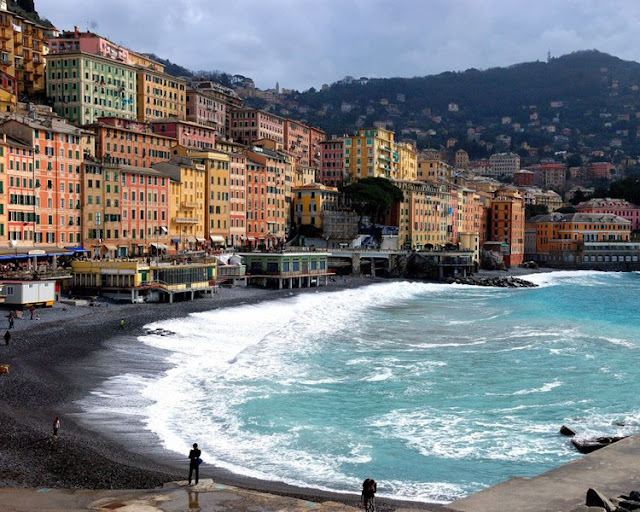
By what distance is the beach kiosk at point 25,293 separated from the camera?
5406cm

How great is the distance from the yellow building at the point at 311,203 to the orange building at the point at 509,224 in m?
46.3

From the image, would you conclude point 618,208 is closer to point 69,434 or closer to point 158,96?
point 158,96

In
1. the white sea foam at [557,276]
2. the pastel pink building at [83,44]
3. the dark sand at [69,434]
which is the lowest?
the dark sand at [69,434]

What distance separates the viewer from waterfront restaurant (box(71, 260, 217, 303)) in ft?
214

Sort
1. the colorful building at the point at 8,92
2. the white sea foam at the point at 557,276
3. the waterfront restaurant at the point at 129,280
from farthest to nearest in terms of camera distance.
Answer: the white sea foam at the point at 557,276 < the colorful building at the point at 8,92 < the waterfront restaurant at the point at 129,280

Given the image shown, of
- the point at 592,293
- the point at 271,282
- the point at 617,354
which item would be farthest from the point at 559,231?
the point at 617,354

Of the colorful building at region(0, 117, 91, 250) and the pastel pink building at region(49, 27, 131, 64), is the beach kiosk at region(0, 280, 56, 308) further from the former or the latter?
the pastel pink building at region(49, 27, 131, 64)

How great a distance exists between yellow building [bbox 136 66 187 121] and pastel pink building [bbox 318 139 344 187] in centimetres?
3485

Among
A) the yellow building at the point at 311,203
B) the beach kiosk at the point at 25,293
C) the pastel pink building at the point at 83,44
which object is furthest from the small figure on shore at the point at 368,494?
the pastel pink building at the point at 83,44

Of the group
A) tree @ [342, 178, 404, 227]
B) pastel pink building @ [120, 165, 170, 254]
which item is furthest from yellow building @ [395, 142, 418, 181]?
pastel pink building @ [120, 165, 170, 254]

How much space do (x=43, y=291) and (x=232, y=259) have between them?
1299 inches

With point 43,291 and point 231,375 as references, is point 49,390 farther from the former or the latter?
point 43,291

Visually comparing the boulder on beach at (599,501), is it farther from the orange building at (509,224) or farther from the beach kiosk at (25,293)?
the orange building at (509,224)

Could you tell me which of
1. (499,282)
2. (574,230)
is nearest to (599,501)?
(499,282)
